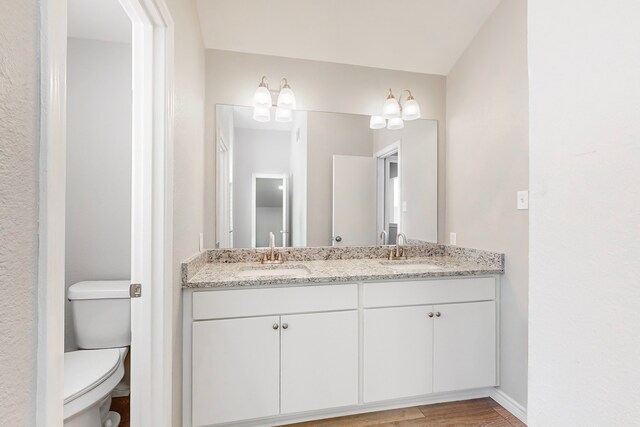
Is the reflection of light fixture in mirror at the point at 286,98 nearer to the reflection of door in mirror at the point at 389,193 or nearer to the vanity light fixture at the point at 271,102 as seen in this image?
the vanity light fixture at the point at 271,102

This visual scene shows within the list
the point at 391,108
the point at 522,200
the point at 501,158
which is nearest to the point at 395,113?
the point at 391,108

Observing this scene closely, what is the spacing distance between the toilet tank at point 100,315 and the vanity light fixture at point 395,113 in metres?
2.01

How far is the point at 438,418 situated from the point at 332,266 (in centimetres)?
106

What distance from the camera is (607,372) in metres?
0.40

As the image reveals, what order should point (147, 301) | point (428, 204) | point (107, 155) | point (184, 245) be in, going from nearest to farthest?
point (147, 301)
point (184, 245)
point (107, 155)
point (428, 204)

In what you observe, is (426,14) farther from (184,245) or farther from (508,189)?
(184,245)

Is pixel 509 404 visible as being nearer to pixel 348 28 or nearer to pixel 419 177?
pixel 419 177

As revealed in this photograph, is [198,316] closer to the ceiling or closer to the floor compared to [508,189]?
closer to the floor

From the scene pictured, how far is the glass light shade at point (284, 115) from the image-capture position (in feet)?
7.01

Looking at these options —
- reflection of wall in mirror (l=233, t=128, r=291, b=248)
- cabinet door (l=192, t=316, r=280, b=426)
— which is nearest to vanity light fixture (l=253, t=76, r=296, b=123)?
reflection of wall in mirror (l=233, t=128, r=291, b=248)

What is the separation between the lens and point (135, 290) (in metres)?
1.16

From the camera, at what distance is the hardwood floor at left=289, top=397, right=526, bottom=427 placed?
1.69m

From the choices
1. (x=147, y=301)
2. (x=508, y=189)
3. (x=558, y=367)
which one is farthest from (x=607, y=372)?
(x=508, y=189)

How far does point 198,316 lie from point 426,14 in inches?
91.3
